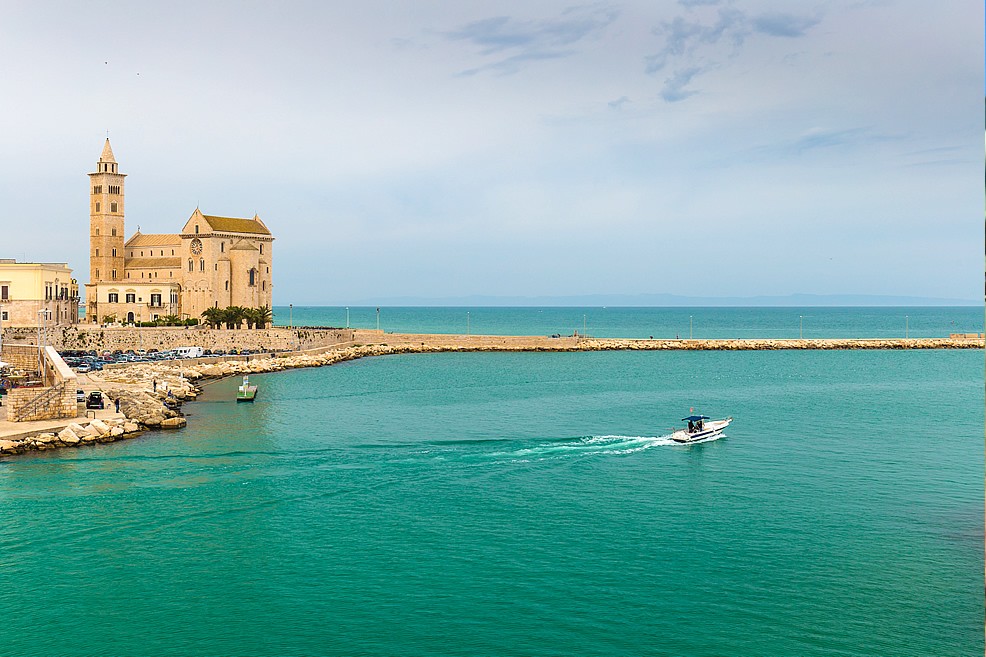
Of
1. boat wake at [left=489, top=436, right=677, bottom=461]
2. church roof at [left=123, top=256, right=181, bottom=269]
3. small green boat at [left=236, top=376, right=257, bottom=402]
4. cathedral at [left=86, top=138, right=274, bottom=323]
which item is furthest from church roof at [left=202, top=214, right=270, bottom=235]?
boat wake at [left=489, top=436, right=677, bottom=461]

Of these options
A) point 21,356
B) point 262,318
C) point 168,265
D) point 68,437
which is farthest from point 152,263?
point 68,437

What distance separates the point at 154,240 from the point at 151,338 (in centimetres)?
2453

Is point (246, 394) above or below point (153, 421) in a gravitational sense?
above

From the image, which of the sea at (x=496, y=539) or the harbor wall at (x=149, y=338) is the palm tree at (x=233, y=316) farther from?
the sea at (x=496, y=539)

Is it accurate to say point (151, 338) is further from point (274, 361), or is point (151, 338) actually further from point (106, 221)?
point (106, 221)

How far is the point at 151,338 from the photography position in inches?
3688

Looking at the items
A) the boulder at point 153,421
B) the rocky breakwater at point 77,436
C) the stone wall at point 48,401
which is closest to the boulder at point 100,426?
the rocky breakwater at point 77,436

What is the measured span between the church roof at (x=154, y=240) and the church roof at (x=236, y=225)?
8183mm

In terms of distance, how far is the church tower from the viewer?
10931 centimetres

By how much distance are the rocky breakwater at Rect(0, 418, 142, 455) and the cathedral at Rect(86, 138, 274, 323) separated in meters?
58.8

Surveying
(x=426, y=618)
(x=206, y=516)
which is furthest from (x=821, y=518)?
(x=206, y=516)

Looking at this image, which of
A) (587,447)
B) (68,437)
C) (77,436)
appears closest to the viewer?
(68,437)

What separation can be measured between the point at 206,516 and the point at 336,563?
23.3 ft

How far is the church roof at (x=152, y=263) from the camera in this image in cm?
10929
